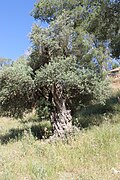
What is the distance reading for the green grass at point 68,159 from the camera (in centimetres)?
436

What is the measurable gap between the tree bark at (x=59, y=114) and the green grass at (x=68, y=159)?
581 millimetres

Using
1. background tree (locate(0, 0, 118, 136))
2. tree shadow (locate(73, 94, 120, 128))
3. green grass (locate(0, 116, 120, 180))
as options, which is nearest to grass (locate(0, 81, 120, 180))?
green grass (locate(0, 116, 120, 180))

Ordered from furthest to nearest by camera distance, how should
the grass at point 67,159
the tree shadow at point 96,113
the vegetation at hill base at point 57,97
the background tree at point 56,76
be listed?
1. the tree shadow at point 96,113
2. the background tree at point 56,76
3. the vegetation at hill base at point 57,97
4. the grass at point 67,159

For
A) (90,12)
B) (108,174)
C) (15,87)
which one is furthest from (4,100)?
(90,12)

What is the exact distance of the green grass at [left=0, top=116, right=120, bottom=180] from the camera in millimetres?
4355

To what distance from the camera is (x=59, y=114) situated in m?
7.25

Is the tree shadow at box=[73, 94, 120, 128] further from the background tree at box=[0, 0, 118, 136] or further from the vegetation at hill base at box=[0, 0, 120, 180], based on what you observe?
the background tree at box=[0, 0, 118, 136]

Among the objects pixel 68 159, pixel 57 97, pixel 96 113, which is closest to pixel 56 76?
pixel 57 97

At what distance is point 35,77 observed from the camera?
7.02 metres

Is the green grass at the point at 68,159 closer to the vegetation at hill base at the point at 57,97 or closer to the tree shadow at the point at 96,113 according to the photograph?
the vegetation at hill base at the point at 57,97

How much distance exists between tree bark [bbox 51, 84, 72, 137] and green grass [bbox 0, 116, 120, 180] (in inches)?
22.9

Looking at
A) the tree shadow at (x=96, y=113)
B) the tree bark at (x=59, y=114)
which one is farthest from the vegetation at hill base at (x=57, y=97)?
the tree shadow at (x=96, y=113)

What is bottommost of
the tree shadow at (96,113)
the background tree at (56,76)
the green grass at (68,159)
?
the green grass at (68,159)

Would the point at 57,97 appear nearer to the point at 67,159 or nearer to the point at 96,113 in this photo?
the point at 67,159
